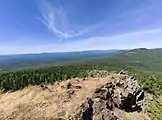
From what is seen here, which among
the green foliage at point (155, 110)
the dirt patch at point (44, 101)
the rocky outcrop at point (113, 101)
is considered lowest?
the green foliage at point (155, 110)

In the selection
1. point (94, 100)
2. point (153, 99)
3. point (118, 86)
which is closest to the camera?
point (94, 100)

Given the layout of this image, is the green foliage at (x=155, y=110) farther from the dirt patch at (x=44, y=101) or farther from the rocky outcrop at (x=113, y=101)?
the dirt patch at (x=44, y=101)

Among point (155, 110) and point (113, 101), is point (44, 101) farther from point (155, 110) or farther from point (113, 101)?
point (155, 110)

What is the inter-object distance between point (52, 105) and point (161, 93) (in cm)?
6647

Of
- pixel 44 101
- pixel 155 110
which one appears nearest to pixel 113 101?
pixel 155 110

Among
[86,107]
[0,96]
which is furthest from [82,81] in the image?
[0,96]

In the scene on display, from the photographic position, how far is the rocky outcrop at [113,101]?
6183cm

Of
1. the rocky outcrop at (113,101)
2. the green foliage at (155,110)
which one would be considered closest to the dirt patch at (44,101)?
the rocky outcrop at (113,101)

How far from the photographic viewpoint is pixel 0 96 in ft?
239

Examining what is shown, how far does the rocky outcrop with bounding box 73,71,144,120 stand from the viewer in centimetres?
6183

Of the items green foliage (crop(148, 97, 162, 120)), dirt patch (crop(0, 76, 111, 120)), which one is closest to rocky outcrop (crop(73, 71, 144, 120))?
dirt patch (crop(0, 76, 111, 120))

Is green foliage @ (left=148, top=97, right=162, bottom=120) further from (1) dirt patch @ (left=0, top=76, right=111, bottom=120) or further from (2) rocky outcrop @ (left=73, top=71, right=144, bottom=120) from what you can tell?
(1) dirt patch @ (left=0, top=76, right=111, bottom=120)

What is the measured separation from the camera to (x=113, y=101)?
75250 millimetres

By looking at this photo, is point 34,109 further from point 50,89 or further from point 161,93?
point 161,93
